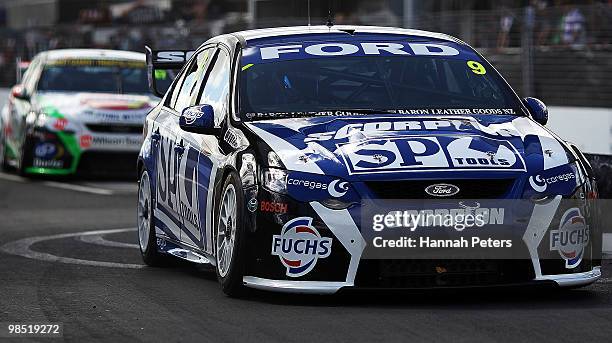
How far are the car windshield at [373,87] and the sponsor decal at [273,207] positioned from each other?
0.89 m

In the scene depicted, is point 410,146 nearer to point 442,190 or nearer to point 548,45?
point 442,190

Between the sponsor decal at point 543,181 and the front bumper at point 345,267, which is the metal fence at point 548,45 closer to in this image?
the sponsor decal at point 543,181

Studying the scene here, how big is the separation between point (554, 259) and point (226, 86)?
2251 millimetres

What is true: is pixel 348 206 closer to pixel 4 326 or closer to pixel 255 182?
pixel 255 182

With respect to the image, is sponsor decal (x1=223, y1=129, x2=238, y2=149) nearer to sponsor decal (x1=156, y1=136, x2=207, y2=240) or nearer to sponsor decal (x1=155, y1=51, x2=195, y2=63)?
sponsor decal (x1=156, y1=136, x2=207, y2=240)

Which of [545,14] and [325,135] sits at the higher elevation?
[325,135]

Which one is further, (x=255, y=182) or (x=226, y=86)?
A: (x=226, y=86)

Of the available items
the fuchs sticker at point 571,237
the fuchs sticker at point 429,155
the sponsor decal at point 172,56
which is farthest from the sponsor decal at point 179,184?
the fuchs sticker at point 571,237

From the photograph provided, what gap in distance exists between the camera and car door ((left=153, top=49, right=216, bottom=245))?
9.34 meters

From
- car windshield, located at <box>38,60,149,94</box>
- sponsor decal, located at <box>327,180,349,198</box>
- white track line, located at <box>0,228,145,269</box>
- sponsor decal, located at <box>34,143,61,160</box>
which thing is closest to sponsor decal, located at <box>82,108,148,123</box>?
sponsor decal, located at <box>34,143,61,160</box>

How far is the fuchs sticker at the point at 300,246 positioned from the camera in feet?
24.5

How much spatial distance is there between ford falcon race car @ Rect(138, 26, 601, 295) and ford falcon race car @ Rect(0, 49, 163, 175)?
9642mm

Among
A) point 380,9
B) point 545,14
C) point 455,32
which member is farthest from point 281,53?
point 380,9

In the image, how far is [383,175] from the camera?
7.43m
